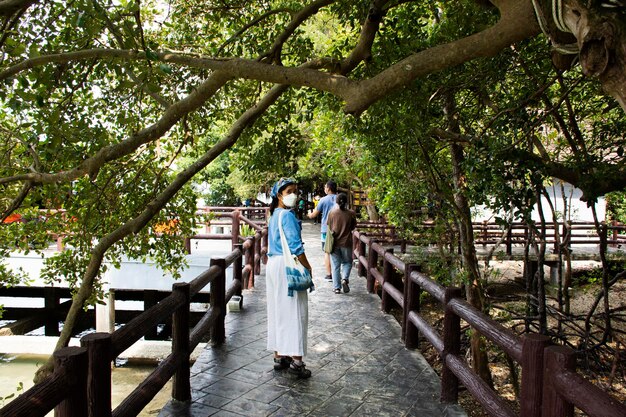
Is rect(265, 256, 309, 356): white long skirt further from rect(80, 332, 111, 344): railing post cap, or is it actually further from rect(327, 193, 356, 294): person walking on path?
rect(327, 193, 356, 294): person walking on path

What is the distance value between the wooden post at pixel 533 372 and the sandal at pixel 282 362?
8.36 feet

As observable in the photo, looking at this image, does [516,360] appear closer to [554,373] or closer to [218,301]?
[554,373]

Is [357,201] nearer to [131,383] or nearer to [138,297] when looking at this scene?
[138,297]

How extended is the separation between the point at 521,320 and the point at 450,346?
8075mm

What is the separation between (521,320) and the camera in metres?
11.6

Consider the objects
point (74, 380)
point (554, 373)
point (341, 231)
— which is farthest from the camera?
point (341, 231)

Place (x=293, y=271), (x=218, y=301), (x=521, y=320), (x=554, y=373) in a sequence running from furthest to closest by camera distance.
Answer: (x=521, y=320), (x=218, y=301), (x=293, y=271), (x=554, y=373)

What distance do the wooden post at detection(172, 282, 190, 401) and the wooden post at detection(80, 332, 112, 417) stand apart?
134 cm

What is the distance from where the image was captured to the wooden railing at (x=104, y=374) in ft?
7.37

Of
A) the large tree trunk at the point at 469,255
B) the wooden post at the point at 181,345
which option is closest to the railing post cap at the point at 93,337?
the wooden post at the point at 181,345

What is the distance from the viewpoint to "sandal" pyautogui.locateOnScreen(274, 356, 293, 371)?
497 cm

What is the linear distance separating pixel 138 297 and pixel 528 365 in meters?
12.1

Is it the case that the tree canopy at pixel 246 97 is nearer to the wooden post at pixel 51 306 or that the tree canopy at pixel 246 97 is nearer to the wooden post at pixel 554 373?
the wooden post at pixel 554 373

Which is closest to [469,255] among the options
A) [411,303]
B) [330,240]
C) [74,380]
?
[330,240]
